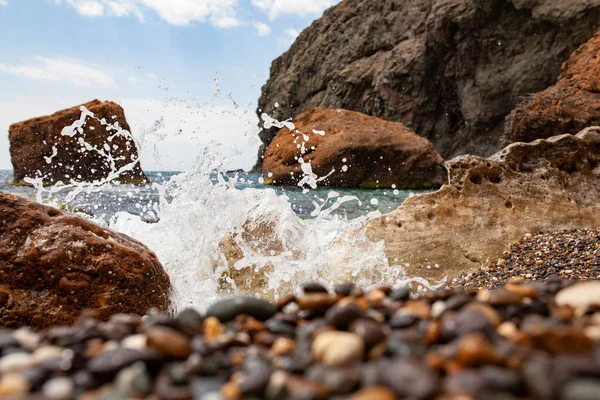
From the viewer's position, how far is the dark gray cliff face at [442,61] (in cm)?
2486

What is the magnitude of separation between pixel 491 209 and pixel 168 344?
4629 mm

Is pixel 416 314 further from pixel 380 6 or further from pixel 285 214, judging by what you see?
pixel 380 6

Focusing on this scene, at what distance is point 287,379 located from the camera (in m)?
1.02

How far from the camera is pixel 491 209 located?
5164mm

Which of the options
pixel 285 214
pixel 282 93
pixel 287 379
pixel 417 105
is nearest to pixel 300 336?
pixel 287 379

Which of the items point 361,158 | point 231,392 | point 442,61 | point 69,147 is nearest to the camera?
point 231,392

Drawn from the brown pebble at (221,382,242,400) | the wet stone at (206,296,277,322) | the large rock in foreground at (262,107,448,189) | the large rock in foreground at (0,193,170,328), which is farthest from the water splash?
the large rock in foreground at (262,107,448,189)

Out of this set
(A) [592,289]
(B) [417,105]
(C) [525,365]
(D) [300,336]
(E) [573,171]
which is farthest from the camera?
(B) [417,105]

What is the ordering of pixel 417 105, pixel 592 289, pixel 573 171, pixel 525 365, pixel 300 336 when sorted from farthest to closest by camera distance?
pixel 417 105
pixel 573 171
pixel 592 289
pixel 300 336
pixel 525 365

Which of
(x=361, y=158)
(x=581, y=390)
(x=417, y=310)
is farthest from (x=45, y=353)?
(x=361, y=158)

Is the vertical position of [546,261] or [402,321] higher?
[402,321]

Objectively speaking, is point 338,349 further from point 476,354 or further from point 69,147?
point 69,147

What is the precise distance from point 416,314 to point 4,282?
9.21 ft

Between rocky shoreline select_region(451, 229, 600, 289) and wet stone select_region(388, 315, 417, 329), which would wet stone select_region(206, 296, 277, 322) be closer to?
wet stone select_region(388, 315, 417, 329)
